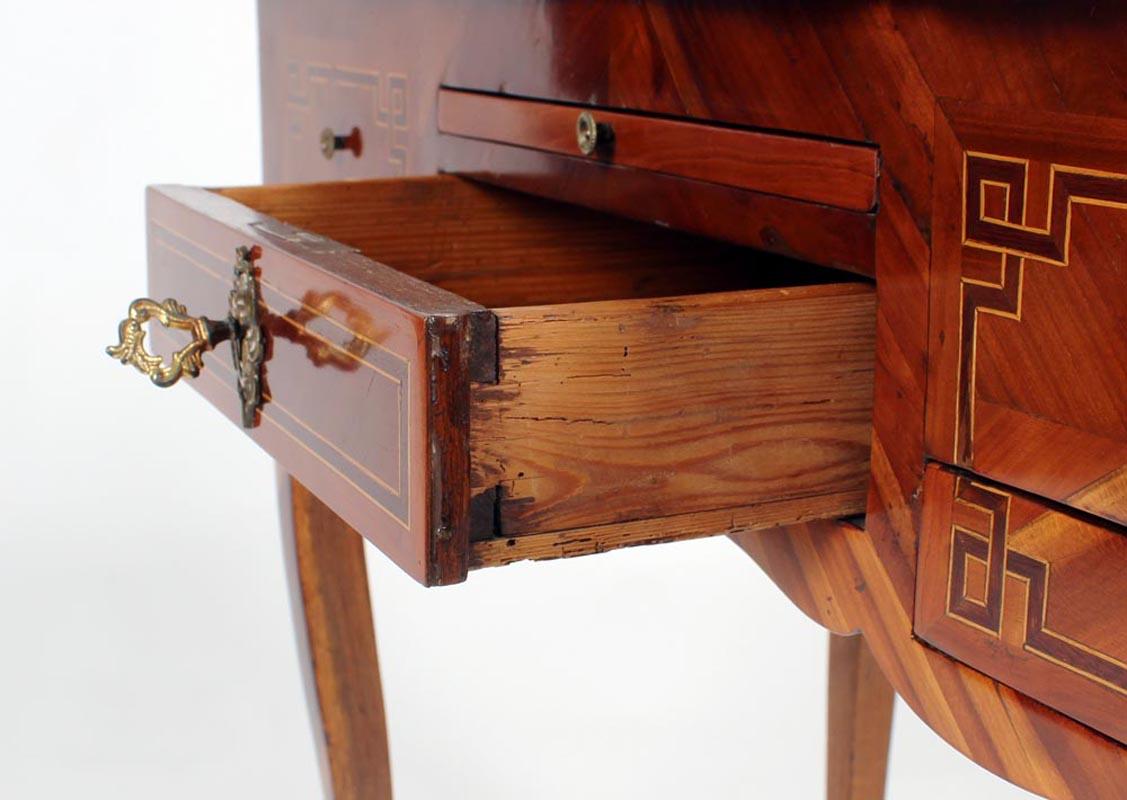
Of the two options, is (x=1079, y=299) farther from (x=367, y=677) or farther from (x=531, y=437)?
(x=367, y=677)

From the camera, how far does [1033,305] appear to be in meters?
0.83

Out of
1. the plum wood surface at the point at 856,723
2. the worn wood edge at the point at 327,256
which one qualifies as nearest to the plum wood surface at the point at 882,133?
the worn wood edge at the point at 327,256

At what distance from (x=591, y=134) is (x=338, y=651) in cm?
58

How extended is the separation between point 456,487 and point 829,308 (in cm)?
22

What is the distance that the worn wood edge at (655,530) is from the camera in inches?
33.6

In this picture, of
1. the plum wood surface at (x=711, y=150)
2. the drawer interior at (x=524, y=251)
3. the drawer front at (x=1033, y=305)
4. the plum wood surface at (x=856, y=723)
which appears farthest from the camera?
the plum wood surface at (x=856, y=723)

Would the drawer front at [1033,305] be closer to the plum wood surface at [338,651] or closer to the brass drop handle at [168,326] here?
the brass drop handle at [168,326]

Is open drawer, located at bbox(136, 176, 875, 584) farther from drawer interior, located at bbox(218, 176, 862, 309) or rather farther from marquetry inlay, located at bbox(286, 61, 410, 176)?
marquetry inlay, located at bbox(286, 61, 410, 176)

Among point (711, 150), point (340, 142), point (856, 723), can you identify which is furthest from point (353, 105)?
point (856, 723)

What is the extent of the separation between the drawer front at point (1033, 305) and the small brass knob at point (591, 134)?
0.32m

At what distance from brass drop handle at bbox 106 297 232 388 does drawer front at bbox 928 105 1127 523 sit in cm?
43

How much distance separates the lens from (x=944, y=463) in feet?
2.97

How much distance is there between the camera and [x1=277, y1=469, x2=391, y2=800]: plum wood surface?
1.53m

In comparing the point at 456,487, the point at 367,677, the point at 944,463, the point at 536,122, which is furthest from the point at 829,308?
the point at 367,677
